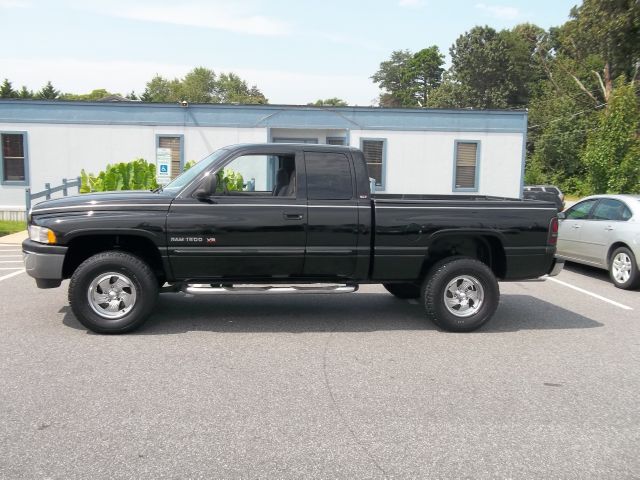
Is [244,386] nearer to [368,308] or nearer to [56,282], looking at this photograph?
[56,282]

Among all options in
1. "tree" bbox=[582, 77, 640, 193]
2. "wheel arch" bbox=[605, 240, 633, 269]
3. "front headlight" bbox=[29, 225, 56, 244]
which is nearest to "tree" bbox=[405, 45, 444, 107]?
"tree" bbox=[582, 77, 640, 193]

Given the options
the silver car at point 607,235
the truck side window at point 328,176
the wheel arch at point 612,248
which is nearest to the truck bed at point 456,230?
the truck side window at point 328,176

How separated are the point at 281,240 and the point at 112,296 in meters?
1.82

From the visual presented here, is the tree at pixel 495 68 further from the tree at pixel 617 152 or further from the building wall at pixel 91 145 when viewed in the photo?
the building wall at pixel 91 145

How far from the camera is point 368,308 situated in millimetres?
Answer: 7848

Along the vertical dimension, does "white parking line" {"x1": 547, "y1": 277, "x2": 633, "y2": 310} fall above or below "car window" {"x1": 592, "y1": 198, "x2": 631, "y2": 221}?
below

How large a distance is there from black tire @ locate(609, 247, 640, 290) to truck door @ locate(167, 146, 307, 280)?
5.67m

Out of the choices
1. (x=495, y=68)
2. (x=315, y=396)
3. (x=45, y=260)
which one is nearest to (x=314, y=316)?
(x=315, y=396)

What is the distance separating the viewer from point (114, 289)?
6.27 m

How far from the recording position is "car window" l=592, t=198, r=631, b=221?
391 inches

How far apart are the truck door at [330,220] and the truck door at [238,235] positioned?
0.36 feet

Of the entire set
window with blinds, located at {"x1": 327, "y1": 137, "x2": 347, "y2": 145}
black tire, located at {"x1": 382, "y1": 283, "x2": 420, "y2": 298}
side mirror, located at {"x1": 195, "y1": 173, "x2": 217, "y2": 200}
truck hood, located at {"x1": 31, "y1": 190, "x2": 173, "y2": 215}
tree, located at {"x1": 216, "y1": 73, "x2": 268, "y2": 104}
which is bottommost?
black tire, located at {"x1": 382, "y1": 283, "x2": 420, "y2": 298}

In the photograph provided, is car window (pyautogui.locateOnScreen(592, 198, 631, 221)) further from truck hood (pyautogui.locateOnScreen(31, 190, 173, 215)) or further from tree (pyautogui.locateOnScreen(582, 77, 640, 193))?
tree (pyautogui.locateOnScreen(582, 77, 640, 193))

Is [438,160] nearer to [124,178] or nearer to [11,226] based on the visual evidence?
[124,178]
